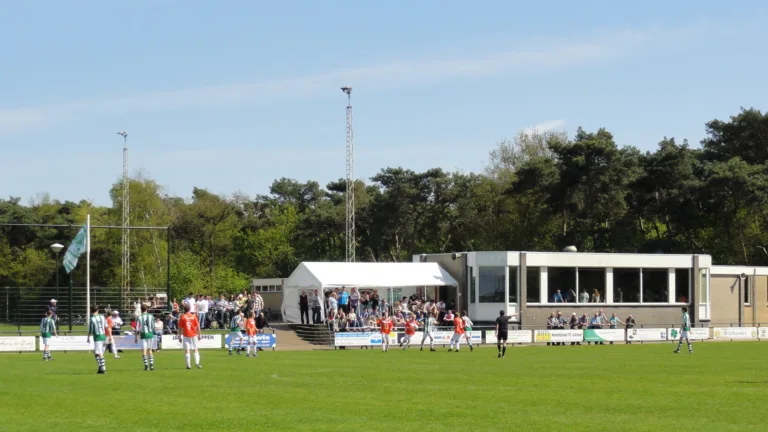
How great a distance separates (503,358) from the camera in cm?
3609

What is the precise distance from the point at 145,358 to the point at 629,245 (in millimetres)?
51996

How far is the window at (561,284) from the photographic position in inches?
2218

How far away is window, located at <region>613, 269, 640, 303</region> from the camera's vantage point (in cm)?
5834

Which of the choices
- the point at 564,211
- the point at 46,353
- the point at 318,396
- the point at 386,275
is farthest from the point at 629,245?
the point at 318,396

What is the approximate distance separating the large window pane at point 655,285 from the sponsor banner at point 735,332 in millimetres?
3917

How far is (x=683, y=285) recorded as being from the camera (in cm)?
6047

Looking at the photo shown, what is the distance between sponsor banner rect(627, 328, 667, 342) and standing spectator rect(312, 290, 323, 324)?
672 inches

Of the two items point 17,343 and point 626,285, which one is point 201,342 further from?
point 626,285

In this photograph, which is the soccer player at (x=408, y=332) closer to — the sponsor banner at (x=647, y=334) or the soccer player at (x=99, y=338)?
the sponsor banner at (x=647, y=334)

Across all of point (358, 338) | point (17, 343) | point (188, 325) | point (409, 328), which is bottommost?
point (358, 338)

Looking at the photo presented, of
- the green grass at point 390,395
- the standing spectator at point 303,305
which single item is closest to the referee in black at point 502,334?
the green grass at point 390,395

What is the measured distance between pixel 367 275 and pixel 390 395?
32.8 metres

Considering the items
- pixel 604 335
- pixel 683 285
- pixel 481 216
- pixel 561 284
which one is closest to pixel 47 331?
pixel 604 335

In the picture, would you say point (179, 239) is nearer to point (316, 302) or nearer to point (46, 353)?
point (316, 302)
